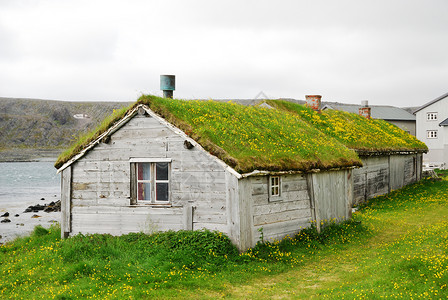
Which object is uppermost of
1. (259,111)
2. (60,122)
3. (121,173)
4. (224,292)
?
(60,122)

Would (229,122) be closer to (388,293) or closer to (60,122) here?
(388,293)

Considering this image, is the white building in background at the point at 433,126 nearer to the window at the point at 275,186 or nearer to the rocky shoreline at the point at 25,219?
the rocky shoreline at the point at 25,219

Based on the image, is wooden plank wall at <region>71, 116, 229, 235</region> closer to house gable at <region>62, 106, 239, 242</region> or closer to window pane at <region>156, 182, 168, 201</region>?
house gable at <region>62, 106, 239, 242</region>

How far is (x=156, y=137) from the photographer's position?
48.3ft

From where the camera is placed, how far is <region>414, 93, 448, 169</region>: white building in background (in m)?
63.0

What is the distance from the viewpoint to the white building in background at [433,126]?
2479 inches

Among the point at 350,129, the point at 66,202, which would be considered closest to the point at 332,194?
the point at 66,202

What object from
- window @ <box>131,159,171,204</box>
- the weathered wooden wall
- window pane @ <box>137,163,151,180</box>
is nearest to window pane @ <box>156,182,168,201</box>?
window @ <box>131,159,171,204</box>

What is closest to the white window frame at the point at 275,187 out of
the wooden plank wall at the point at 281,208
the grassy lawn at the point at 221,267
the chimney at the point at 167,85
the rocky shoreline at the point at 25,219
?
the wooden plank wall at the point at 281,208

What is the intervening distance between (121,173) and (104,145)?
1.19 metres

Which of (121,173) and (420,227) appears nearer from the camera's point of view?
(121,173)

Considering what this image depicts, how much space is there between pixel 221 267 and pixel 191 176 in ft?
10.2

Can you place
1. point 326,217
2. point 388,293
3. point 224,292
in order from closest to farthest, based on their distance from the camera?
point 388,293, point 224,292, point 326,217

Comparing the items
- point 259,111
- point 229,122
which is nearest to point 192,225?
point 229,122
